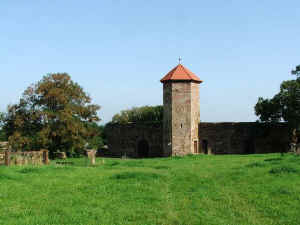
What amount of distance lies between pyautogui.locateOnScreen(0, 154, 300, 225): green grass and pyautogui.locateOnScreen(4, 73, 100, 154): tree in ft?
56.2

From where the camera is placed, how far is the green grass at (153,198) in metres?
8.52

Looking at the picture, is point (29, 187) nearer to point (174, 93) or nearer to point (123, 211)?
point (123, 211)

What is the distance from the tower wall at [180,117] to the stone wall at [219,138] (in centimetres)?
206

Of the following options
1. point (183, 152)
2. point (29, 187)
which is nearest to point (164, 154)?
point (183, 152)

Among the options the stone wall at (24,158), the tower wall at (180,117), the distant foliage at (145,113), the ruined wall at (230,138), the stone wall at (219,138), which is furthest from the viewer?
the distant foliage at (145,113)

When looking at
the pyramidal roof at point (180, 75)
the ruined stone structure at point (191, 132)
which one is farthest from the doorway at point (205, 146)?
the pyramidal roof at point (180, 75)

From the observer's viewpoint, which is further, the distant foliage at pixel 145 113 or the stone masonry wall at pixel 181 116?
the distant foliage at pixel 145 113

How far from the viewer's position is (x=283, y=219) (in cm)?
852

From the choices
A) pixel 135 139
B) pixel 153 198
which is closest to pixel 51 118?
pixel 135 139

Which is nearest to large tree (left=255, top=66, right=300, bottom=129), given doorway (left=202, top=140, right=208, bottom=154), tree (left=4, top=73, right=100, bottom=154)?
doorway (left=202, top=140, right=208, bottom=154)

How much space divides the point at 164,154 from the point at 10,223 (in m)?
27.4

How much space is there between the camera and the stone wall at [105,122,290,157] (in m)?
34.5

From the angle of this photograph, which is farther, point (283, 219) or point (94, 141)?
point (94, 141)

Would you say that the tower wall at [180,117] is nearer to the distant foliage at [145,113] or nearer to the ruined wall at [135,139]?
the ruined wall at [135,139]
